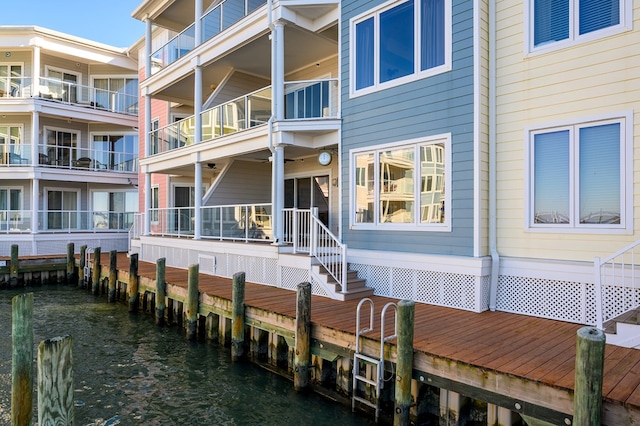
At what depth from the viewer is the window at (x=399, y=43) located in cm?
942

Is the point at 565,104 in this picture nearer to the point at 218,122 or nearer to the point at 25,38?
the point at 218,122

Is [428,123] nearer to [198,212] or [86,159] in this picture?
[198,212]

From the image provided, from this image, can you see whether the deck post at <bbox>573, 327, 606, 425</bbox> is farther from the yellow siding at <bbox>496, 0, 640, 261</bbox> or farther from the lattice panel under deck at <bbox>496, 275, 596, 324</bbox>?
the yellow siding at <bbox>496, 0, 640, 261</bbox>

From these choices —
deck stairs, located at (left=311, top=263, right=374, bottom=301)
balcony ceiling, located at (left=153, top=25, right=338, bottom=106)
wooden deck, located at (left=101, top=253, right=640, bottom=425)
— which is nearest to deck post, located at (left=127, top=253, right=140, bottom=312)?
wooden deck, located at (left=101, top=253, right=640, bottom=425)

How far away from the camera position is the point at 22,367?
5820 mm

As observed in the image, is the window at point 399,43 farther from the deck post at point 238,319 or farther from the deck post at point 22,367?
the deck post at point 22,367

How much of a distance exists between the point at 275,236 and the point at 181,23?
12105 mm

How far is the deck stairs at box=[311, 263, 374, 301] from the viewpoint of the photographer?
9.91 m

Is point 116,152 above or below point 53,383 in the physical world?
above

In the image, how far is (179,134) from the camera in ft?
54.2

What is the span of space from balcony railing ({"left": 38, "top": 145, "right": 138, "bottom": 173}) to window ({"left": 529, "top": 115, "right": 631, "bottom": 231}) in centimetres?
2248

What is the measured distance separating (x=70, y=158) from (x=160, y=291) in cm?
1546

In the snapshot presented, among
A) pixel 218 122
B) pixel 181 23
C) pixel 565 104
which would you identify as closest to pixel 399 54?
pixel 565 104

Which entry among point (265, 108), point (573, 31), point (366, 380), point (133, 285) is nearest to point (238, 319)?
point (366, 380)
